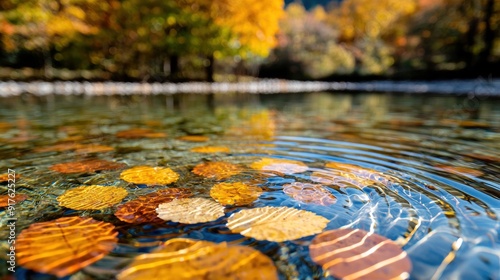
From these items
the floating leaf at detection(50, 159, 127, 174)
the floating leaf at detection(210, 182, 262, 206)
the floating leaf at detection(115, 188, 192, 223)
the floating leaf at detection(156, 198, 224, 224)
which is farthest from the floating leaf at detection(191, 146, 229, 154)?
the floating leaf at detection(156, 198, 224, 224)

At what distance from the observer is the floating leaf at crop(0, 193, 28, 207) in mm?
2057

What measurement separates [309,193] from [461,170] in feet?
5.26

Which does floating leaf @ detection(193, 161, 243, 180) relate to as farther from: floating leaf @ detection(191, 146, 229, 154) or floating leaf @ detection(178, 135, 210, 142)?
floating leaf @ detection(178, 135, 210, 142)

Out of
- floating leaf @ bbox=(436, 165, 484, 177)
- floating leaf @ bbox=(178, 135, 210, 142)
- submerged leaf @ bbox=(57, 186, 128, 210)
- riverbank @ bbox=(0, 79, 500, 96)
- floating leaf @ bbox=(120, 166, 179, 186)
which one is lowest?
submerged leaf @ bbox=(57, 186, 128, 210)

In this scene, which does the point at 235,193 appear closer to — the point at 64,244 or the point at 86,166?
the point at 64,244

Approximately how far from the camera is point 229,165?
3.03 m

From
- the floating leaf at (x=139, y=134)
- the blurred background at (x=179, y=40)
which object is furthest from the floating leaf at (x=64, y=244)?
the blurred background at (x=179, y=40)

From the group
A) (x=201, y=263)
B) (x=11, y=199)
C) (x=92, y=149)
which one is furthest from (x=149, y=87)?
(x=201, y=263)

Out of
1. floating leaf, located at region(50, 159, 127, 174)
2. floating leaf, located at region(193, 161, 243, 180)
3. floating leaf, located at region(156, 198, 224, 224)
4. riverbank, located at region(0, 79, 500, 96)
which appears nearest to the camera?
floating leaf, located at region(156, 198, 224, 224)

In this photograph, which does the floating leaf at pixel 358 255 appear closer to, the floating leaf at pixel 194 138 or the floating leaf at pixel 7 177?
the floating leaf at pixel 7 177

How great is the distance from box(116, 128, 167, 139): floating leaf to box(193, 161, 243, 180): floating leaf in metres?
1.96

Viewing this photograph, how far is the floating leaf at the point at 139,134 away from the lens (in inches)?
186

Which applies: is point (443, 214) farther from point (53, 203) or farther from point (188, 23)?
point (188, 23)

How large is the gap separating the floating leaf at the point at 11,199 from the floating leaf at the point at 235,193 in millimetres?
1269
